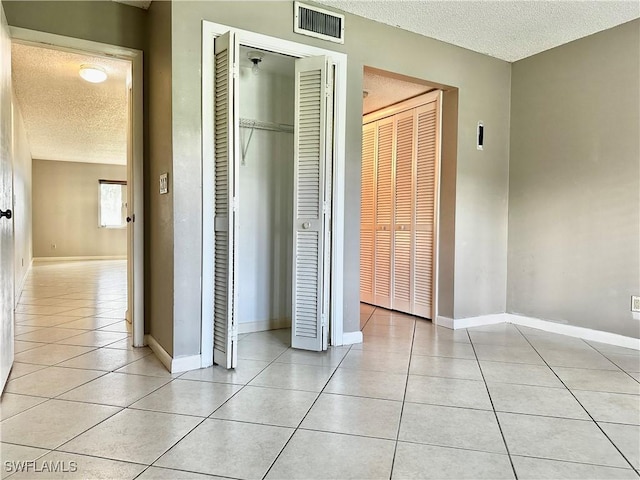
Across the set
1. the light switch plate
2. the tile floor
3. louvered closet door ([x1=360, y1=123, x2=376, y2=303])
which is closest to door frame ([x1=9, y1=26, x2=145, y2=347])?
the tile floor

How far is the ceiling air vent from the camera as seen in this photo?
113 inches

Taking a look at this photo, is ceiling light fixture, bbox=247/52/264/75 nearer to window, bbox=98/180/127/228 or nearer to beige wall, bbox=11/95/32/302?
beige wall, bbox=11/95/32/302

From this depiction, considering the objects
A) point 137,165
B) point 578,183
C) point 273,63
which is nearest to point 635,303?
point 578,183

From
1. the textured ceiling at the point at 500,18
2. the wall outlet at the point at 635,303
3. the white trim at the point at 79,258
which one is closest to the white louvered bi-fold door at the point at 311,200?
the textured ceiling at the point at 500,18

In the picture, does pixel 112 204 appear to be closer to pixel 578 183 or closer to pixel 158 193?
pixel 158 193

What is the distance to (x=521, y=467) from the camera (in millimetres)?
1534

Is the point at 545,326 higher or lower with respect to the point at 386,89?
lower

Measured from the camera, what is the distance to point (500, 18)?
10.2ft

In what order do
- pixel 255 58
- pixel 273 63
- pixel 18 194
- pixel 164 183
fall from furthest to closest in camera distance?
pixel 18 194 < pixel 273 63 < pixel 255 58 < pixel 164 183

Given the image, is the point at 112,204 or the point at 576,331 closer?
the point at 576,331

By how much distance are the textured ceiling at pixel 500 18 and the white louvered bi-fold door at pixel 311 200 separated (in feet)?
1.82

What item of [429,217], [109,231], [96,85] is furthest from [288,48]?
[109,231]

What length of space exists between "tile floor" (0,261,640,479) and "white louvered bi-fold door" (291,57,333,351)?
0.24m

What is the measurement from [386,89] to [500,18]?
1.16 metres
